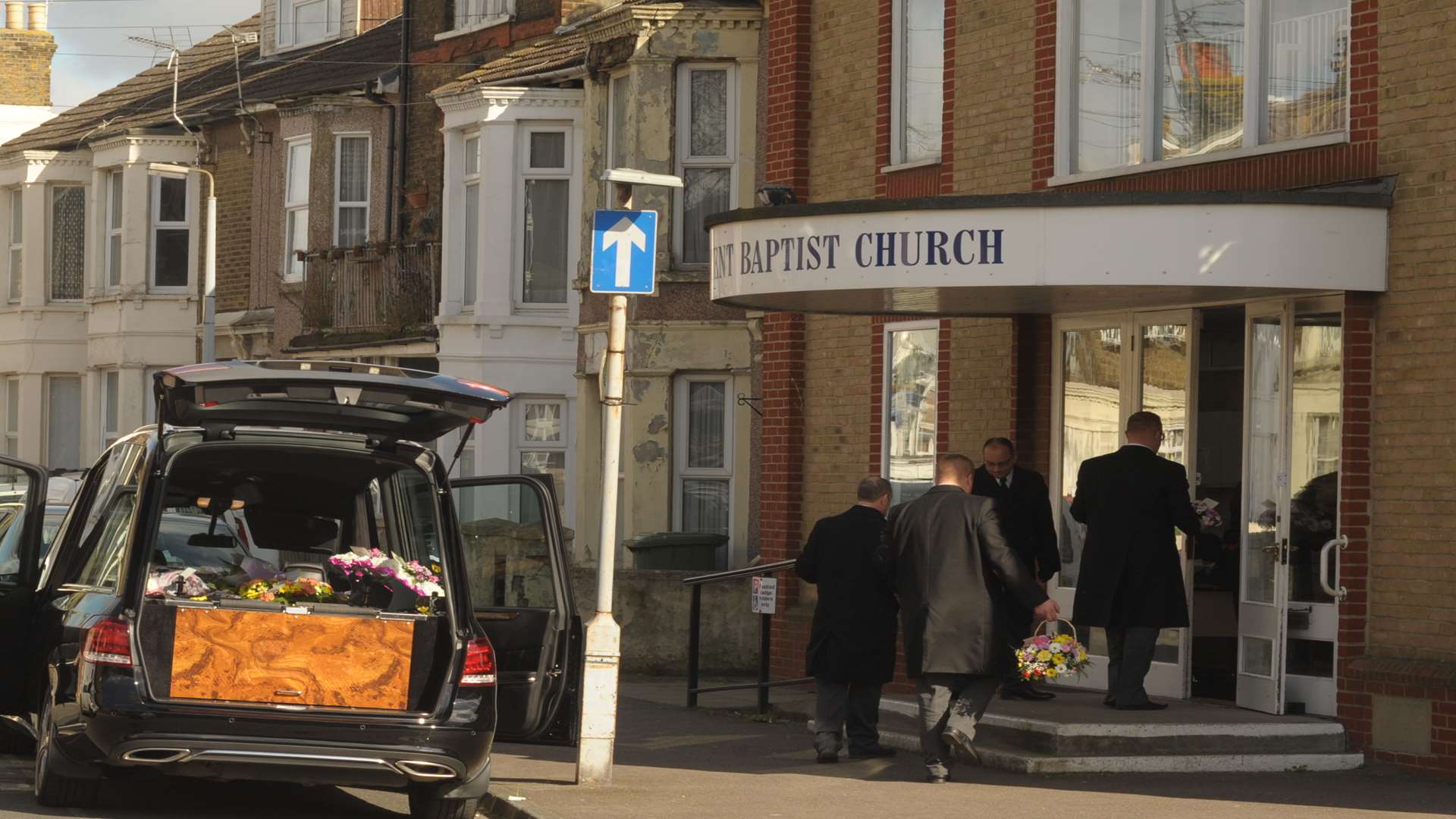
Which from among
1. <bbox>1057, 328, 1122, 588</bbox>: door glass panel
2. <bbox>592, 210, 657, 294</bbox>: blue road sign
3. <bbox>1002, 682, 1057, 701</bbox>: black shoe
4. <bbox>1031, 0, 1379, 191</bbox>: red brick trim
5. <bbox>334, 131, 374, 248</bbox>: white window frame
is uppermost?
<bbox>334, 131, 374, 248</bbox>: white window frame

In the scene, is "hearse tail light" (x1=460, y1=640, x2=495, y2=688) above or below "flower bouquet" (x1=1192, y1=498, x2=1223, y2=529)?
below

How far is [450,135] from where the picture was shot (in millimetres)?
25406

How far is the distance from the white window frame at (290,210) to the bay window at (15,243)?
28.2 ft

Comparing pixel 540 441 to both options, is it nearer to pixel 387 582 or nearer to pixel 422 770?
pixel 387 582

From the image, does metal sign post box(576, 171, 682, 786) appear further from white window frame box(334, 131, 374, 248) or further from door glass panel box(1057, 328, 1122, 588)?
white window frame box(334, 131, 374, 248)

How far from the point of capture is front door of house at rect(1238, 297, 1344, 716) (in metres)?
12.2

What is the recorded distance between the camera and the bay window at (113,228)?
3375 centimetres

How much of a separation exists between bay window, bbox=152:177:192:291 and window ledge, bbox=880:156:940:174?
63.3ft

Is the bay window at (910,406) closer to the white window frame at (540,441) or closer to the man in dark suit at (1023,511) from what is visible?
the man in dark suit at (1023,511)


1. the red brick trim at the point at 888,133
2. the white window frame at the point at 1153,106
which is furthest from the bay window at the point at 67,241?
the white window frame at the point at 1153,106

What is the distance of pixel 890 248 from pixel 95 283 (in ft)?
79.6

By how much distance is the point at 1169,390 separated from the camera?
44.9ft

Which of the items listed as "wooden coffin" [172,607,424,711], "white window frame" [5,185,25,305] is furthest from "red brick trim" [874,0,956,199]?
"white window frame" [5,185,25,305]

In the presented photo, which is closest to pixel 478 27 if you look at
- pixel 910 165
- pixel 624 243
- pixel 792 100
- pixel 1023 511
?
pixel 792 100
